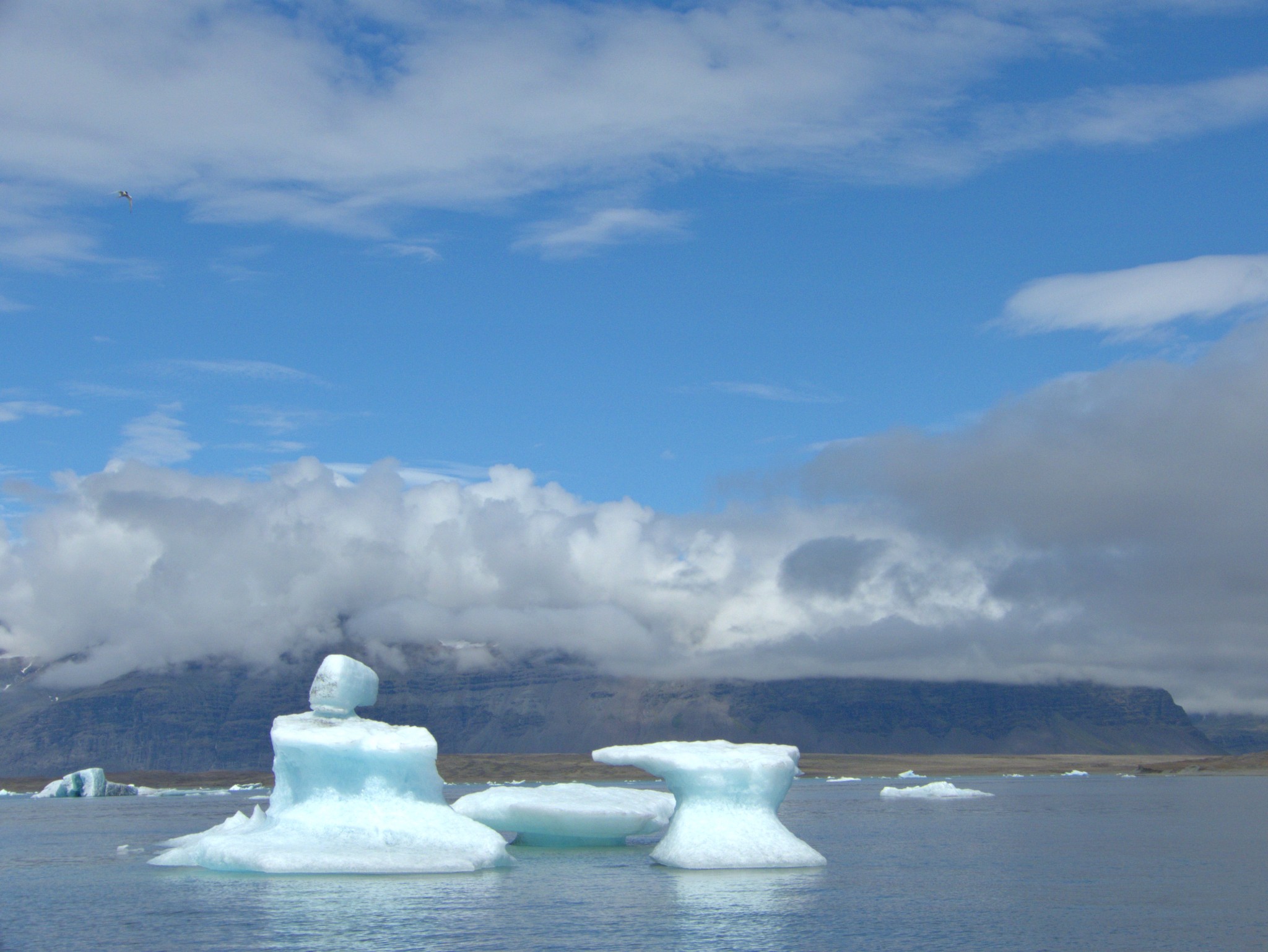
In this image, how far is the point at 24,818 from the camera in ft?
352

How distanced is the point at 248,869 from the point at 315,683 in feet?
26.6

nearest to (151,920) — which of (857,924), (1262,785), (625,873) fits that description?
(625,873)

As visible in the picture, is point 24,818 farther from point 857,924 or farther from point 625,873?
point 857,924

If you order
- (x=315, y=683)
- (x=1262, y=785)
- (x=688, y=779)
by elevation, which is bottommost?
(x=1262, y=785)

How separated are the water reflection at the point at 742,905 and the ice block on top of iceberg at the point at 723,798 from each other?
58 cm

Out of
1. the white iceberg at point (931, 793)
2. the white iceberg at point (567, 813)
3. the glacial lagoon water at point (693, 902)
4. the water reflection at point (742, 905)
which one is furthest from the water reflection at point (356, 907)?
the white iceberg at point (931, 793)

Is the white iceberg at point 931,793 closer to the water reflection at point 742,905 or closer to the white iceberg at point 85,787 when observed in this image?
the water reflection at point 742,905

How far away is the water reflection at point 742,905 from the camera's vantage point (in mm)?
31656

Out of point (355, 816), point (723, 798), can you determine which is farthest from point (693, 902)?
point (355, 816)

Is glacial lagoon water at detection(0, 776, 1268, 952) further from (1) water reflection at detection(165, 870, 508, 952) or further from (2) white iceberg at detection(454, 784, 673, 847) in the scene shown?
(2) white iceberg at detection(454, 784, 673, 847)

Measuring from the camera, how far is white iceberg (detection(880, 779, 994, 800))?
123 meters

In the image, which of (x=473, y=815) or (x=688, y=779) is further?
(x=473, y=815)

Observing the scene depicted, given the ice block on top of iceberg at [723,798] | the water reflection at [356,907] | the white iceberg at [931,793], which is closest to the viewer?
the water reflection at [356,907]

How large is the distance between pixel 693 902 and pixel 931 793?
94.1m
